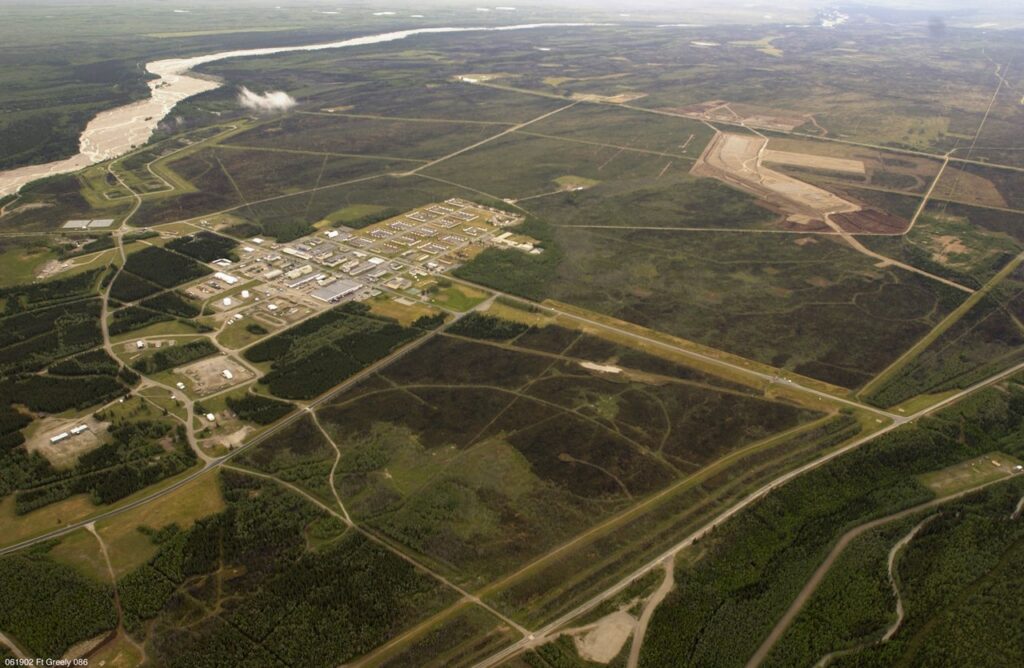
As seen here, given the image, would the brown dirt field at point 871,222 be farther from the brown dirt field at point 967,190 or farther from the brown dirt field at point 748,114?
the brown dirt field at point 748,114

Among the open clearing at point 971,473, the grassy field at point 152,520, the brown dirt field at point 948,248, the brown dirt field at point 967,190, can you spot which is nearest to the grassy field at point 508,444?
the grassy field at point 152,520

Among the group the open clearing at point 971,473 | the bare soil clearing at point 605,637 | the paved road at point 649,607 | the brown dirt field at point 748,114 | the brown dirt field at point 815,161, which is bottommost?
the bare soil clearing at point 605,637

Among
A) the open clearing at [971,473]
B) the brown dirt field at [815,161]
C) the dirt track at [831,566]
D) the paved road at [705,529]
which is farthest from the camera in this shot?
the brown dirt field at [815,161]

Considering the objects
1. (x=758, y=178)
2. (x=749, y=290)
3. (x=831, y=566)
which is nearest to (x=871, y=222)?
(x=758, y=178)

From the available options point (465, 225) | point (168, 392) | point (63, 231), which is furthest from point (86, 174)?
point (168, 392)

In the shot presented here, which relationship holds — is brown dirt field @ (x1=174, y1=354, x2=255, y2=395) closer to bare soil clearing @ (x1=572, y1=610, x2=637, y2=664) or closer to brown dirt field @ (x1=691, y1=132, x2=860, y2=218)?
bare soil clearing @ (x1=572, y1=610, x2=637, y2=664)

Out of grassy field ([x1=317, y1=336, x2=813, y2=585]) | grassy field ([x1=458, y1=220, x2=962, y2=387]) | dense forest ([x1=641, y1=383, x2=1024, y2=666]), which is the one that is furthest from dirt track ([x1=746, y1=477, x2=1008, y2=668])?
grassy field ([x1=458, y1=220, x2=962, y2=387])

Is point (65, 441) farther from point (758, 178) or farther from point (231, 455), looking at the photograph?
point (758, 178)

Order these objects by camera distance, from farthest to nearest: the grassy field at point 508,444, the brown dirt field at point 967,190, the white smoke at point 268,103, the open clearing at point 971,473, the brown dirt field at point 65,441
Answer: the white smoke at point 268,103 < the brown dirt field at point 967,190 < the brown dirt field at point 65,441 < the open clearing at point 971,473 < the grassy field at point 508,444

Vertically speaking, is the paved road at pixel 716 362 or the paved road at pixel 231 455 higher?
the paved road at pixel 716 362

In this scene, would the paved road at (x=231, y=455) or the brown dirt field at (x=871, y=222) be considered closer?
the paved road at (x=231, y=455)
